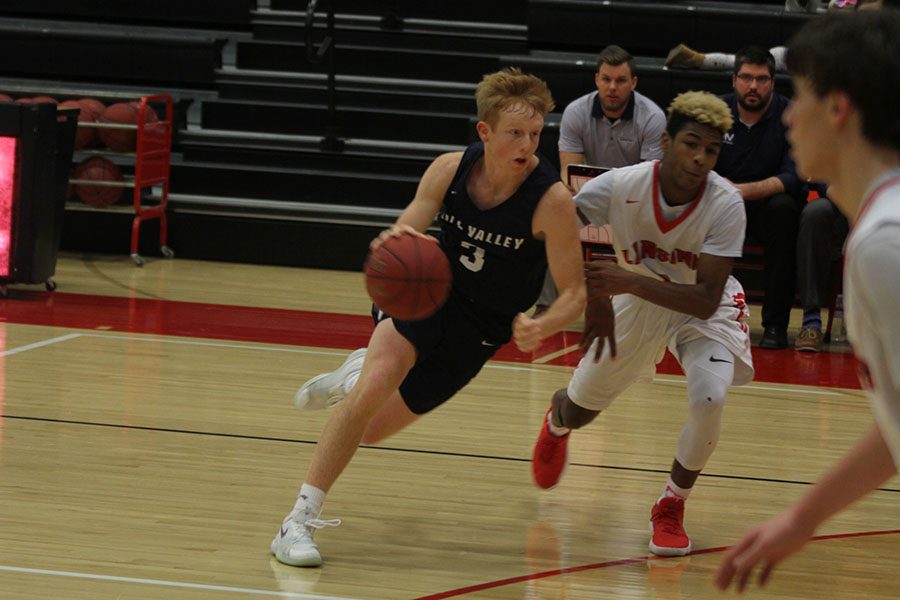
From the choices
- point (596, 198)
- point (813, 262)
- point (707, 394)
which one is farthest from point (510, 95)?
point (813, 262)

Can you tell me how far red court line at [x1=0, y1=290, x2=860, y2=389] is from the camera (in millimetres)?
6930

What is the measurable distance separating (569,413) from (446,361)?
65 centimetres

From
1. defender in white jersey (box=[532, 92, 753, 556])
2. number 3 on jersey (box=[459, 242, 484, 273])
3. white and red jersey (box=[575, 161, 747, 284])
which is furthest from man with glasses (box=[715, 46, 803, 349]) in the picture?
number 3 on jersey (box=[459, 242, 484, 273])

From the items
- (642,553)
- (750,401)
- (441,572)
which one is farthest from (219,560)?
(750,401)

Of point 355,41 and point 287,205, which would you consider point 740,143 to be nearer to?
point 287,205

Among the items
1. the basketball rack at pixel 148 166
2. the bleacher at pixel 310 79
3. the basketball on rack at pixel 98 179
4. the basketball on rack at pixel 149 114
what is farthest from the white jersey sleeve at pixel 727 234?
the basketball on rack at pixel 98 179

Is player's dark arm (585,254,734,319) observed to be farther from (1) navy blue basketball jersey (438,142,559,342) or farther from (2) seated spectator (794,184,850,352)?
(2) seated spectator (794,184,850,352)

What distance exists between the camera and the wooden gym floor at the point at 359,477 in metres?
3.61

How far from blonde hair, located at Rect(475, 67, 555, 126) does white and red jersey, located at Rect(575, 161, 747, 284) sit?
16.5 inches

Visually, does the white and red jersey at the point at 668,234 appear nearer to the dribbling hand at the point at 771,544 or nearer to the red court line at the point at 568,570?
the red court line at the point at 568,570

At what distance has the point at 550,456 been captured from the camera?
446cm

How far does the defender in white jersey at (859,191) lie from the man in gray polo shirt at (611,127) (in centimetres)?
579

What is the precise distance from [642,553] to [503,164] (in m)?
1.33

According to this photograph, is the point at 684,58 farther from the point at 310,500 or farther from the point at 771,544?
the point at 771,544
